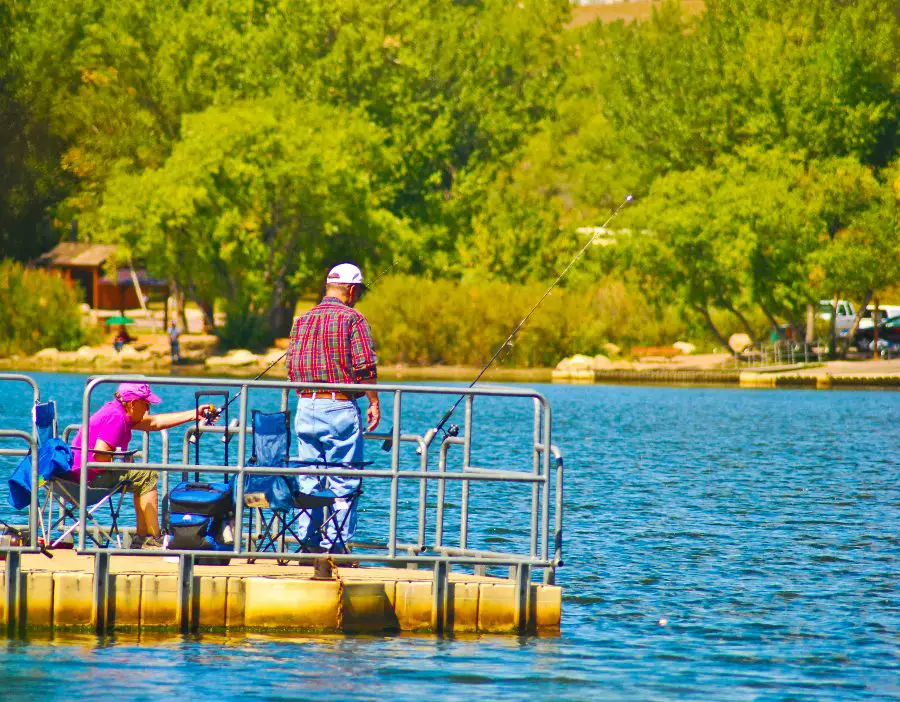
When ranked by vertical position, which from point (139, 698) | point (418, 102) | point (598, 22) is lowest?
point (139, 698)

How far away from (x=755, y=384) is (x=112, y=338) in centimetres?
2728

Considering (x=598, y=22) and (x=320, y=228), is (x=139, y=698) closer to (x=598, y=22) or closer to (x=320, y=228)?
(x=320, y=228)

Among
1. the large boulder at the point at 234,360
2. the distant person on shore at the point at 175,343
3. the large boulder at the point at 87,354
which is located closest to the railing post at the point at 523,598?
the large boulder at the point at 234,360

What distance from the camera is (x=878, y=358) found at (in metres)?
66.3

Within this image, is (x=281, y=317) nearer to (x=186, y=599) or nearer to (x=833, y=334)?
(x=833, y=334)

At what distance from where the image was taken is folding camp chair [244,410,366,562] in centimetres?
1266

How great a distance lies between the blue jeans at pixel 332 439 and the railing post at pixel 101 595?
157 cm

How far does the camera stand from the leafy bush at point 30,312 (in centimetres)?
7044

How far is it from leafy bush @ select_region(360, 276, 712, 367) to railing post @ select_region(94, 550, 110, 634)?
2233 inches

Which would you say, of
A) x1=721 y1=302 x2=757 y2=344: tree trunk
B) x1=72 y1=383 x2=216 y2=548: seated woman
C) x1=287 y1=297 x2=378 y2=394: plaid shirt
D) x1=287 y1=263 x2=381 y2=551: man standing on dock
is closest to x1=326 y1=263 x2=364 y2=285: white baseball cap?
x1=287 y1=263 x2=381 y2=551: man standing on dock

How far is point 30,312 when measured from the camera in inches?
2773

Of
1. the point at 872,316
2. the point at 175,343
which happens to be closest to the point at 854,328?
the point at 872,316

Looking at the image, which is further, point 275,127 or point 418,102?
point 418,102

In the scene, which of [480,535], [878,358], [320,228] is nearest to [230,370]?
[320,228]
